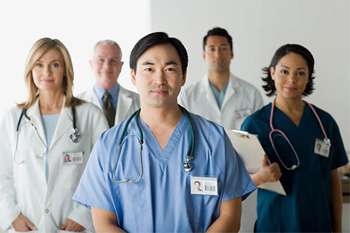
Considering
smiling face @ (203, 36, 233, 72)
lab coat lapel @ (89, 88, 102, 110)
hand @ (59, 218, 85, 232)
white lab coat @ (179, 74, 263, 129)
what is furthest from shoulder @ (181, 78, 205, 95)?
hand @ (59, 218, 85, 232)

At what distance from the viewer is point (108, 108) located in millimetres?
2570

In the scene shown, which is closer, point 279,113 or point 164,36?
point 164,36

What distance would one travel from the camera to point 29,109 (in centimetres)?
220

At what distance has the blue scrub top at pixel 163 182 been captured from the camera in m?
1.38

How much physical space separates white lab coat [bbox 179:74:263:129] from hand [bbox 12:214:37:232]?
1.00 m

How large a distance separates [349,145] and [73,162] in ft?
4.76

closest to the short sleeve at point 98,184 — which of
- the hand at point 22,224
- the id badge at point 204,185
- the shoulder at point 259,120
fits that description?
the id badge at point 204,185

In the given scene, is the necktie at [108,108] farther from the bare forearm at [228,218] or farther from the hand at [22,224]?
the bare forearm at [228,218]

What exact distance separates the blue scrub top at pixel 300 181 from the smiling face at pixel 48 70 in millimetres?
958

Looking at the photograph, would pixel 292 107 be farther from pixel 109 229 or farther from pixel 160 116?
pixel 109 229

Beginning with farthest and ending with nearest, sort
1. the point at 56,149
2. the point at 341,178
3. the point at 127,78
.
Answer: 1. the point at 127,78
2. the point at 341,178
3. the point at 56,149

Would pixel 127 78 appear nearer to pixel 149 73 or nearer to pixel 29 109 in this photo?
pixel 29 109

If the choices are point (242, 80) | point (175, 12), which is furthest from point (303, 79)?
point (175, 12)

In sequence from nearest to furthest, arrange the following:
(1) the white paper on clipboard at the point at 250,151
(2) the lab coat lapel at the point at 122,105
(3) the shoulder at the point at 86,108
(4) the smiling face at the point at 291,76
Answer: (1) the white paper on clipboard at the point at 250,151 → (4) the smiling face at the point at 291,76 → (3) the shoulder at the point at 86,108 → (2) the lab coat lapel at the point at 122,105
